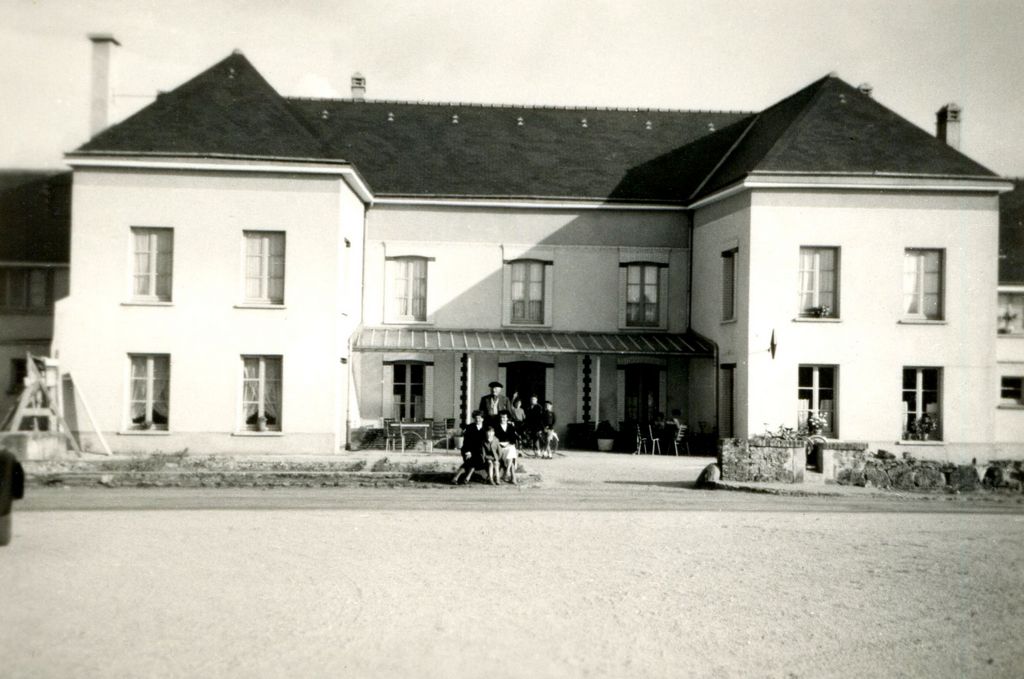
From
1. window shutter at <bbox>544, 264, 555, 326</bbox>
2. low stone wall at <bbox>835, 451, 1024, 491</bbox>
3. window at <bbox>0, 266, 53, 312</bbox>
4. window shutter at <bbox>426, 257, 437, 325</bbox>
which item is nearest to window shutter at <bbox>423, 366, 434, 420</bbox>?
window shutter at <bbox>426, 257, 437, 325</bbox>

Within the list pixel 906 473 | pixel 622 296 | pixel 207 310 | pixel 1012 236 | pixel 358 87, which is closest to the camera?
pixel 1012 236

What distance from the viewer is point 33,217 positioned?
33.4 ft

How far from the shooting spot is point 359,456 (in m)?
20.9

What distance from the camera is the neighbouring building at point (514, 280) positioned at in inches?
785

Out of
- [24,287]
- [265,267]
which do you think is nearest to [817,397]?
[265,267]

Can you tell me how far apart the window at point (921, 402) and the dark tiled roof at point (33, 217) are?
16.9 meters

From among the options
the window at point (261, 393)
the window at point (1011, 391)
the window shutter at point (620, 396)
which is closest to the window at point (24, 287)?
the window at point (261, 393)

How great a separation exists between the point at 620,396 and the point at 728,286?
466cm

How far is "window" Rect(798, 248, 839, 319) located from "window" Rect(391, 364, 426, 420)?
1029 cm

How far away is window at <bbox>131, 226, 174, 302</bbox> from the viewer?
67.8 ft

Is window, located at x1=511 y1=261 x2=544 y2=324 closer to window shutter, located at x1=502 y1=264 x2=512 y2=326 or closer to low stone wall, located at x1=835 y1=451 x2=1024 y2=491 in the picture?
window shutter, located at x1=502 y1=264 x2=512 y2=326

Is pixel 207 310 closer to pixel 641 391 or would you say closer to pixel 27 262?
pixel 27 262

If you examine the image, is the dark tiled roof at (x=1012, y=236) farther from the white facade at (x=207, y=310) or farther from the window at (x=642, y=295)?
the white facade at (x=207, y=310)

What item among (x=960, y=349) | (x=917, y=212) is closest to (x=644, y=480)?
(x=960, y=349)
